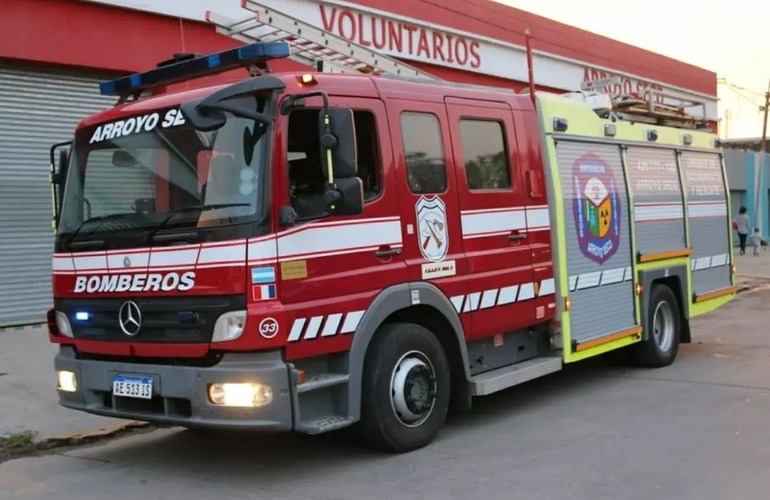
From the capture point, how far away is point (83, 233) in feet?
20.0

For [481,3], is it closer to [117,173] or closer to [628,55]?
[628,55]

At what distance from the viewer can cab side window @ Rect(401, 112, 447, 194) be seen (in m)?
6.36

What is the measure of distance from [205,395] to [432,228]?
2.16 meters

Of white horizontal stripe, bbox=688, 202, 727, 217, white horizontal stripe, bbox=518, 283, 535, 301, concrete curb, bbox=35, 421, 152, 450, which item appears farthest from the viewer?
white horizontal stripe, bbox=688, 202, 727, 217

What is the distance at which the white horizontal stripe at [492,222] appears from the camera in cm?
679

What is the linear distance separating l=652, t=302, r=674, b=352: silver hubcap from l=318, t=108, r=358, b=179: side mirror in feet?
17.6

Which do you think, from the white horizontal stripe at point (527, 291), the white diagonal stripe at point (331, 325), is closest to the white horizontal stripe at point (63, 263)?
the white diagonal stripe at point (331, 325)

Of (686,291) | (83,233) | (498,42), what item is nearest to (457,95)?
(83,233)

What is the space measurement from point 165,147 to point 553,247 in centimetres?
369

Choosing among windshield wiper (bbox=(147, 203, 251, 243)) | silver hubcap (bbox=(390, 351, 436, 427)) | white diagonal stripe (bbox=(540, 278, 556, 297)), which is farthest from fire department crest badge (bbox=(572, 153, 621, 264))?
windshield wiper (bbox=(147, 203, 251, 243))

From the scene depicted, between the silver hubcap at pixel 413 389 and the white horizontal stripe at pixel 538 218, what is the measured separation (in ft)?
6.00

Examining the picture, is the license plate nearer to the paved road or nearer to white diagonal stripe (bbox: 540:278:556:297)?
the paved road

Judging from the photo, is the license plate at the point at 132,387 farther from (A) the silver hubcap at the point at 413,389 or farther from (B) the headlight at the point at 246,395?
(A) the silver hubcap at the point at 413,389

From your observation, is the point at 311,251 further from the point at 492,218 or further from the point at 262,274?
→ the point at 492,218
